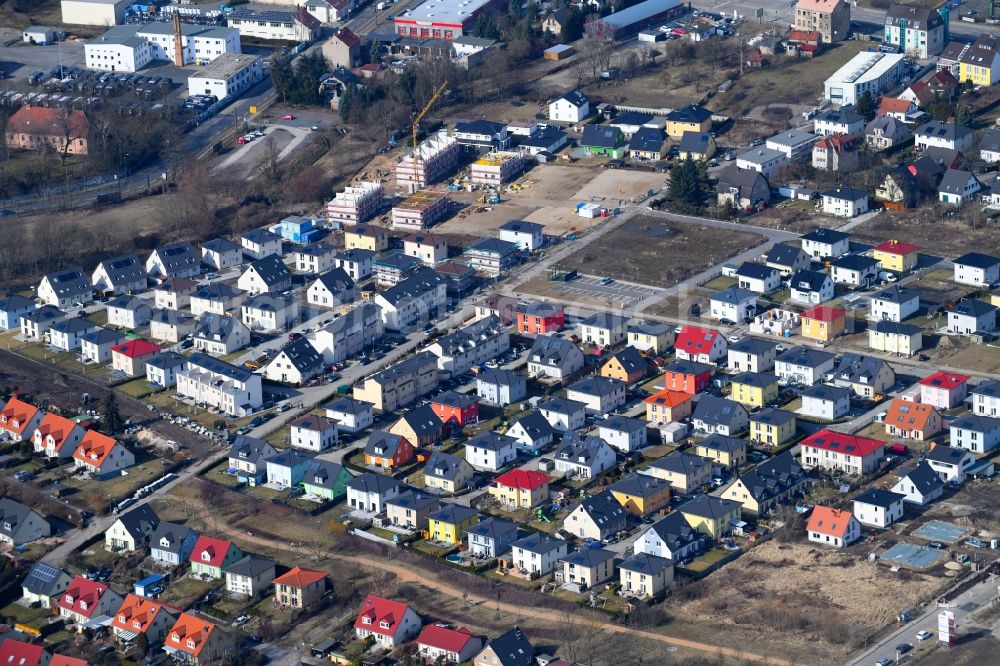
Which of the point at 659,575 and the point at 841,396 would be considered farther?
the point at 841,396

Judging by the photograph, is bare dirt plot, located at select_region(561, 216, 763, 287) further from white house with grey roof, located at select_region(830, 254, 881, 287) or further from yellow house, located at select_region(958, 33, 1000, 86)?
yellow house, located at select_region(958, 33, 1000, 86)

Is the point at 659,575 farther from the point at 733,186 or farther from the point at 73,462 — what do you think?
the point at 733,186

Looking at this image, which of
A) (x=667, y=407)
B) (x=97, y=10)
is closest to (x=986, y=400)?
(x=667, y=407)

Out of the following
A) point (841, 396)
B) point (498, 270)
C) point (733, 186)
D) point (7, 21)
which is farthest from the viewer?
point (7, 21)

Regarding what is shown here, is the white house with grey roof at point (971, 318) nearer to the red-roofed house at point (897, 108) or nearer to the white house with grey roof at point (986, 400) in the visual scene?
the white house with grey roof at point (986, 400)

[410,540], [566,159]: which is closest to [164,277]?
[566,159]

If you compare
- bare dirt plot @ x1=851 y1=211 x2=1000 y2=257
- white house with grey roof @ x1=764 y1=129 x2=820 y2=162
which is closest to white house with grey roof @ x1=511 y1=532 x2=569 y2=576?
bare dirt plot @ x1=851 y1=211 x2=1000 y2=257
